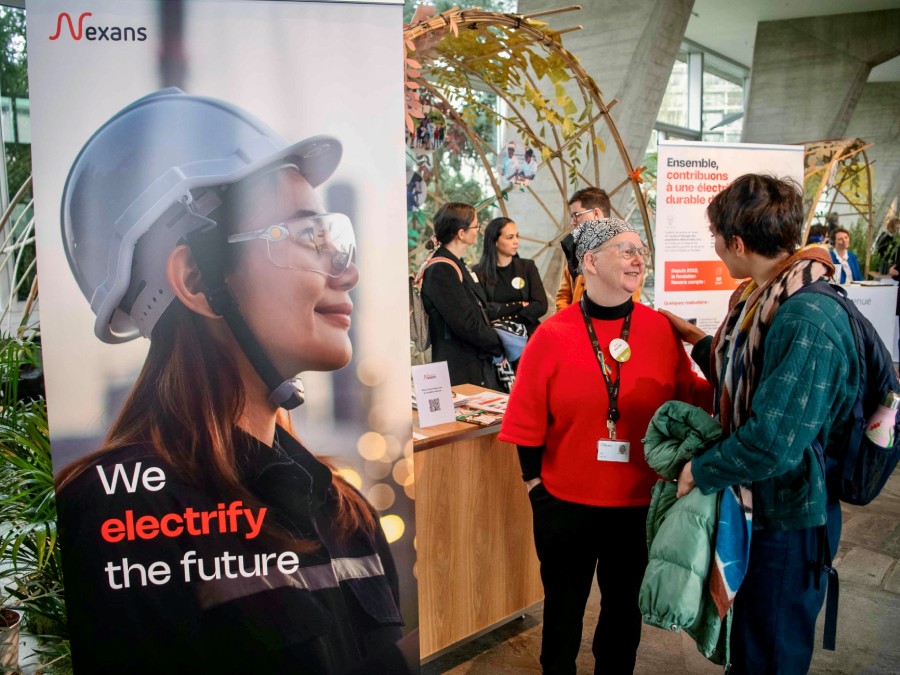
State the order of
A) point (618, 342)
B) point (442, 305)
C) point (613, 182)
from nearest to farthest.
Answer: point (618, 342)
point (442, 305)
point (613, 182)

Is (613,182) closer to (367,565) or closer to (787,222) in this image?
(787,222)

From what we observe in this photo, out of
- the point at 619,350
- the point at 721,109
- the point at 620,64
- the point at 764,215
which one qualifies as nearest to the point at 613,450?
the point at 619,350

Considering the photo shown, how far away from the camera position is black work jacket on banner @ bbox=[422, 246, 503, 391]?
3.24 m

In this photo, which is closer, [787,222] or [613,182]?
[787,222]

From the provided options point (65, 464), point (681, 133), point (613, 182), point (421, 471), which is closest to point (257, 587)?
point (65, 464)

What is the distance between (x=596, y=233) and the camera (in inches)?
78.3

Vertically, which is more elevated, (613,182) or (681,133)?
(681,133)

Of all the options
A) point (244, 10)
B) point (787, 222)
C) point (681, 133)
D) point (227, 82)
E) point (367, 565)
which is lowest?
point (367, 565)

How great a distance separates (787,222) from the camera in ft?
5.44

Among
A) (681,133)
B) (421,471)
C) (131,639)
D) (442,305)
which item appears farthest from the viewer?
(681,133)

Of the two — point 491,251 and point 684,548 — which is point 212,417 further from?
point 491,251

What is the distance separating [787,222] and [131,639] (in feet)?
5.63

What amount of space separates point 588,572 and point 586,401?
0.52m

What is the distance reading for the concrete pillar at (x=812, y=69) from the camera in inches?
412
